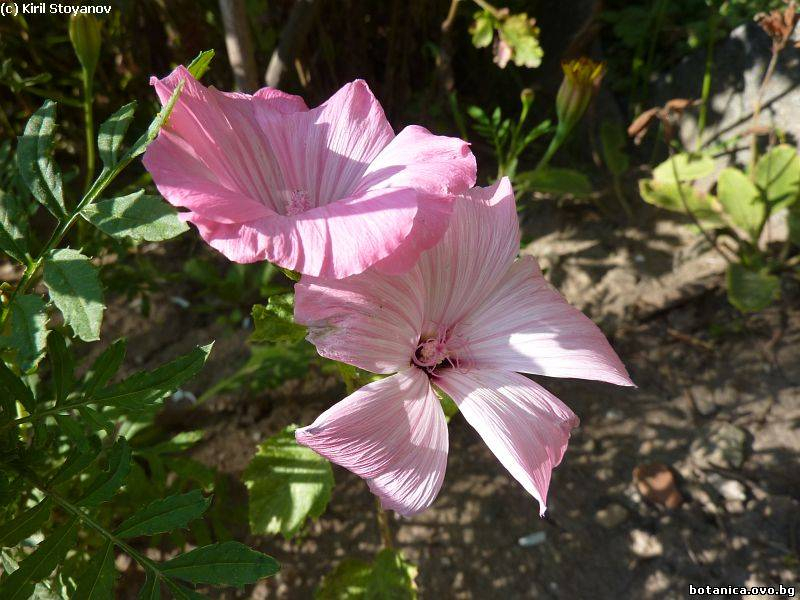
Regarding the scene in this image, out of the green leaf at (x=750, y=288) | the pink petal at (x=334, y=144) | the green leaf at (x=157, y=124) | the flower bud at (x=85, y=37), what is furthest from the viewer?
the green leaf at (x=750, y=288)

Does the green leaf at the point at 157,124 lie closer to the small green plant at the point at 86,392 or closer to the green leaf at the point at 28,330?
the small green plant at the point at 86,392

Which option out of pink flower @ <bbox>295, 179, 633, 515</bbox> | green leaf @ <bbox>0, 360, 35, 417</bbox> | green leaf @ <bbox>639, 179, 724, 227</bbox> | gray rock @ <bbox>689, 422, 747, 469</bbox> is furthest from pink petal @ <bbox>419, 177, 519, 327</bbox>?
green leaf @ <bbox>639, 179, 724, 227</bbox>

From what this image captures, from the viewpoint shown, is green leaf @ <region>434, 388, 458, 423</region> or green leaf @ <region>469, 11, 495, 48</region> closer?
green leaf @ <region>434, 388, 458, 423</region>

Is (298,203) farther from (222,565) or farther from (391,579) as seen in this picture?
(391,579)

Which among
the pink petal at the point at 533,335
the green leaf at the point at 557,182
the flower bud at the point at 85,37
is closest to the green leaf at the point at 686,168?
the green leaf at the point at 557,182

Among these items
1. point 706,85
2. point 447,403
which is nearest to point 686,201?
point 706,85

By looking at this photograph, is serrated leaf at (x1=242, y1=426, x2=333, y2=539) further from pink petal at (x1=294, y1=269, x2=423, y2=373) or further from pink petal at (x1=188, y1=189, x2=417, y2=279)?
pink petal at (x1=188, y1=189, x2=417, y2=279)

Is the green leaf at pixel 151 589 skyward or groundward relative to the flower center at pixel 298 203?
groundward
